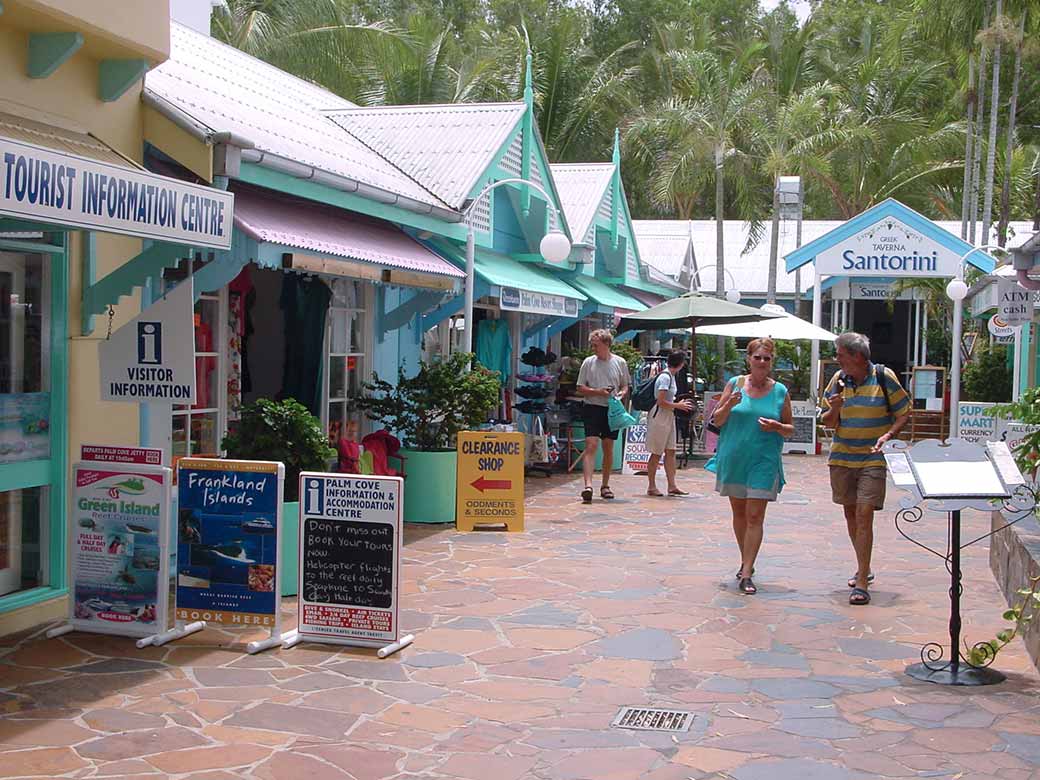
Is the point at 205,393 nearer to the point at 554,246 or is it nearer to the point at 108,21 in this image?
the point at 108,21

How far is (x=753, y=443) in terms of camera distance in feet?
27.3

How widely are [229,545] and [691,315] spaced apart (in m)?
10.2

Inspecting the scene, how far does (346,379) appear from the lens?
1167cm

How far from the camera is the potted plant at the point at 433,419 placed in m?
10.9

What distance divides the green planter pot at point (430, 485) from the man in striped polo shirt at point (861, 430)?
3.88 m

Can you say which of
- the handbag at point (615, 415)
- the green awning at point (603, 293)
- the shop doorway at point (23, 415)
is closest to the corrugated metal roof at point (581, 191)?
the green awning at point (603, 293)

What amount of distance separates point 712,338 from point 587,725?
24.3m

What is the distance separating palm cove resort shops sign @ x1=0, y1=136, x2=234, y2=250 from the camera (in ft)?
15.9

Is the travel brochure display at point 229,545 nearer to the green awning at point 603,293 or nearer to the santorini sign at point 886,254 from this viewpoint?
the green awning at point 603,293

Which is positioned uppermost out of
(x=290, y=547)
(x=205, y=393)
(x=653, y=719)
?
(x=205, y=393)

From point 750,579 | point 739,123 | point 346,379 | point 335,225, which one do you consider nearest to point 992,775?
point 750,579

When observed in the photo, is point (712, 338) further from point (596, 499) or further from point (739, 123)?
point (596, 499)

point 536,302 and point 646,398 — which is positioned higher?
point 536,302

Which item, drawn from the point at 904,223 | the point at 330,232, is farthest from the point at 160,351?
the point at 904,223
